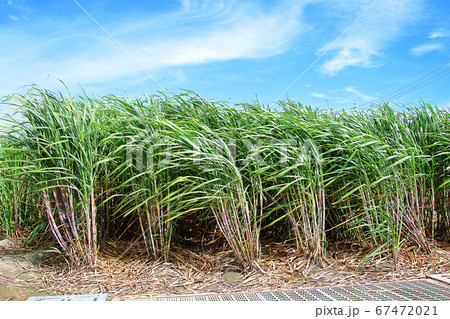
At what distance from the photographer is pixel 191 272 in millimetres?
2904

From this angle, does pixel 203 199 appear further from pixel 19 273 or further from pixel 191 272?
pixel 19 273

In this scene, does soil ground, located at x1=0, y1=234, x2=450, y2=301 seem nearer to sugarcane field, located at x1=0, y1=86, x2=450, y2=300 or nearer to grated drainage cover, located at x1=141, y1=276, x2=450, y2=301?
sugarcane field, located at x1=0, y1=86, x2=450, y2=300

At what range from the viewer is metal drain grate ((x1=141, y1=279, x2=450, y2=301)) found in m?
Answer: 2.38

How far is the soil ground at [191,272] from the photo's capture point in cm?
270

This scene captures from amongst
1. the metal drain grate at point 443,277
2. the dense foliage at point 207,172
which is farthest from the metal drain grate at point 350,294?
the dense foliage at point 207,172

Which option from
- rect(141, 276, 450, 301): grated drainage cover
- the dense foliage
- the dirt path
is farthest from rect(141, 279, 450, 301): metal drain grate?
the dirt path

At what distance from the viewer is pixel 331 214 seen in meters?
3.55

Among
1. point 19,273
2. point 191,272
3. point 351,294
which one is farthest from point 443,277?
point 19,273

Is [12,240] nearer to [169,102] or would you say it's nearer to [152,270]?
[152,270]

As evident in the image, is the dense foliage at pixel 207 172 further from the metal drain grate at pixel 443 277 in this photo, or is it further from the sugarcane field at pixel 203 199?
the metal drain grate at pixel 443 277

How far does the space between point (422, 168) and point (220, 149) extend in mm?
2198

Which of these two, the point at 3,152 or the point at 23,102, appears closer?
the point at 23,102
